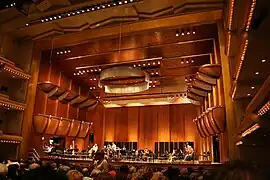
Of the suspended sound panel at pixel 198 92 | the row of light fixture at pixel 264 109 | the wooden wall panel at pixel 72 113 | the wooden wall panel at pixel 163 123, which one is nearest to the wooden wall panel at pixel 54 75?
the wooden wall panel at pixel 72 113

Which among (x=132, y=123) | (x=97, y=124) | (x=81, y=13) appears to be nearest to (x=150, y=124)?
(x=132, y=123)

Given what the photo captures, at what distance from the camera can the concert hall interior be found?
7.41 m

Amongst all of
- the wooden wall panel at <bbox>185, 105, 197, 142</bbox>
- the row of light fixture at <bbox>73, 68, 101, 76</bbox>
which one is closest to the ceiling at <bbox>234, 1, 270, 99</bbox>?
the row of light fixture at <bbox>73, 68, 101, 76</bbox>

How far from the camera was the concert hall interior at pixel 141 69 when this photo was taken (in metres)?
7.41

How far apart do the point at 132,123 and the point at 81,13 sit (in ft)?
33.0

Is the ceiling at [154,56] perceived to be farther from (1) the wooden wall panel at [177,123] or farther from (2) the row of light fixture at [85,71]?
→ (1) the wooden wall panel at [177,123]

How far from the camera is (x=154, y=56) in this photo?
40.9 feet

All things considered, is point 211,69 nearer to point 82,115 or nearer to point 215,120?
point 215,120

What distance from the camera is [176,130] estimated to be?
16.4 meters

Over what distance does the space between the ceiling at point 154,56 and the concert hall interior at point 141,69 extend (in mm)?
54

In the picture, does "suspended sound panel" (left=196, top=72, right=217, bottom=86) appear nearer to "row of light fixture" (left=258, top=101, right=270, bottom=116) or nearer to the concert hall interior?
the concert hall interior

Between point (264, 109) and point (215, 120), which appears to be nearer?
point (264, 109)

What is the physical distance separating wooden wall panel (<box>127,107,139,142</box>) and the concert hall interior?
3.25 feet

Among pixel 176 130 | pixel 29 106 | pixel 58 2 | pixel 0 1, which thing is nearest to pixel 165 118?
pixel 176 130
